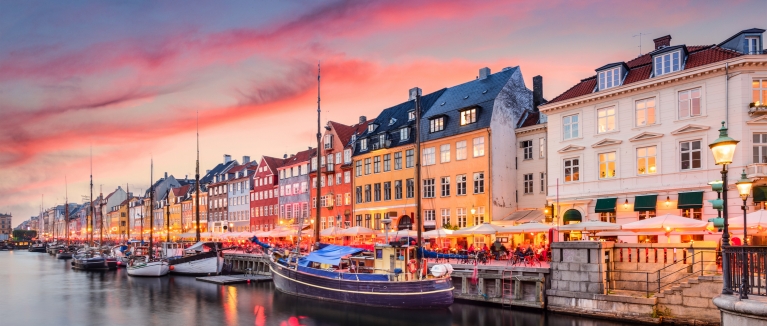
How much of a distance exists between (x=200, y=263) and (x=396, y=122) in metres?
22.8

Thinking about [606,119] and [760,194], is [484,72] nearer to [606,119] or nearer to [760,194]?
[606,119]

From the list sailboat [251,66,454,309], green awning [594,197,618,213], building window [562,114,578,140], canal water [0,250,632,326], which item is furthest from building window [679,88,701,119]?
sailboat [251,66,454,309]

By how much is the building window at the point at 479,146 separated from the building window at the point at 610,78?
11543mm

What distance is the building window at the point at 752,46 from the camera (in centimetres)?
3080

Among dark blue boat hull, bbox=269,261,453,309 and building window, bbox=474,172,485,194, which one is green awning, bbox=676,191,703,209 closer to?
dark blue boat hull, bbox=269,261,453,309

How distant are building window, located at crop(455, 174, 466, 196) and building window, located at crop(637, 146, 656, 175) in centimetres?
1599

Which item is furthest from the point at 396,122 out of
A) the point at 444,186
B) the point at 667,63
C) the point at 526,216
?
the point at 667,63

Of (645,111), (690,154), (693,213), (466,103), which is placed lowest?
(693,213)

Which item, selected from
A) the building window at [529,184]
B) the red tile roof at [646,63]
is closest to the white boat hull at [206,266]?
the building window at [529,184]

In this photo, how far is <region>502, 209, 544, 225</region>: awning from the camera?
139 ft

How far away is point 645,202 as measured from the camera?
3369 centimetres

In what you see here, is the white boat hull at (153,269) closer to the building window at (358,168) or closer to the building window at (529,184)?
the building window at (358,168)

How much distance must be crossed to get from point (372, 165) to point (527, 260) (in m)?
28.9

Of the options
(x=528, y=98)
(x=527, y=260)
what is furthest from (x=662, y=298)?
(x=528, y=98)
